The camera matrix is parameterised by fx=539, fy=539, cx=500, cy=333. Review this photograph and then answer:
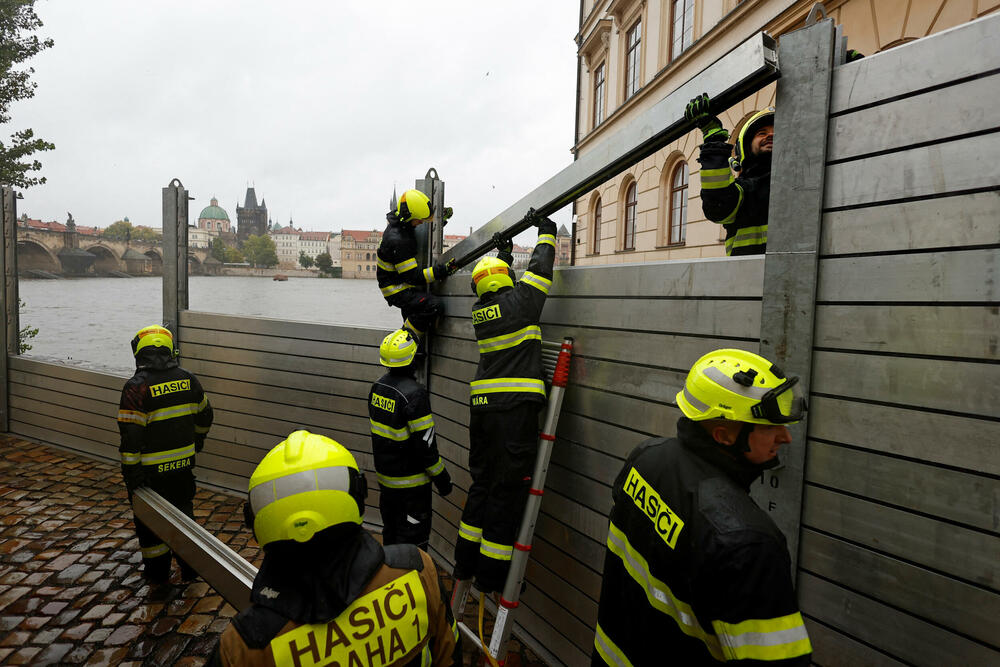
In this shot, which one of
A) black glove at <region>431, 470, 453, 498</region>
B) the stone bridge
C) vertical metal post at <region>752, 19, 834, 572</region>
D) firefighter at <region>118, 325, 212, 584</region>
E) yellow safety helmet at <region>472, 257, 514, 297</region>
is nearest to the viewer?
vertical metal post at <region>752, 19, 834, 572</region>

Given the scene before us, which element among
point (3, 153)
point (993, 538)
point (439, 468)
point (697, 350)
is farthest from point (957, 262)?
point (3, 153)

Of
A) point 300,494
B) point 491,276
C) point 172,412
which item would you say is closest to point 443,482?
point 491,276

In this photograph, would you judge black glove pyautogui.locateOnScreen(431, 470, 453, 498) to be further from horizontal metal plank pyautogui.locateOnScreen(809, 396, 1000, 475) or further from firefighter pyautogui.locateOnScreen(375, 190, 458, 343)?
horizontal metal plank pyautogui.locateOnScreen(809, 396, 1000, 475)

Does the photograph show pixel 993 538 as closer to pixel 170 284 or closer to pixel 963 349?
pixel 963 349

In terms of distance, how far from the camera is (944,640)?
1.80 metres

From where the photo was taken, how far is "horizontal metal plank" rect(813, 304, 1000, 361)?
1718 millimetres

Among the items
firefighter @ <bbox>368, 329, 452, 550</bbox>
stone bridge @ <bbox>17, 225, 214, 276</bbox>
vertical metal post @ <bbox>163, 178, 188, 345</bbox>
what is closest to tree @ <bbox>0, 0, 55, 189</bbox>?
stone bridge @ <bbox>17, 225, 214, 276</bbox>

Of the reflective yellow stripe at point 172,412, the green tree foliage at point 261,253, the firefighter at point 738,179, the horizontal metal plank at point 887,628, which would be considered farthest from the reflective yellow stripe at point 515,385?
the green tree foliage at point 261,253

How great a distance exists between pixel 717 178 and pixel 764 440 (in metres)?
1.65

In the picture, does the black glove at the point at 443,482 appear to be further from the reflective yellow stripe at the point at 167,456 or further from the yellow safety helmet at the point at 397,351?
the reflective yellow stripe at the point at 167,456

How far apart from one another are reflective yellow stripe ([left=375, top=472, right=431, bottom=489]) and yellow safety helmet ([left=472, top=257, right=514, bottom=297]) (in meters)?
1.52

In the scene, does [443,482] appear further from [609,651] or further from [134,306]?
[134,306]

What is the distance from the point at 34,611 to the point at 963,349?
580cm

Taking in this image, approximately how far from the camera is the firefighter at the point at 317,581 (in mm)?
1474
